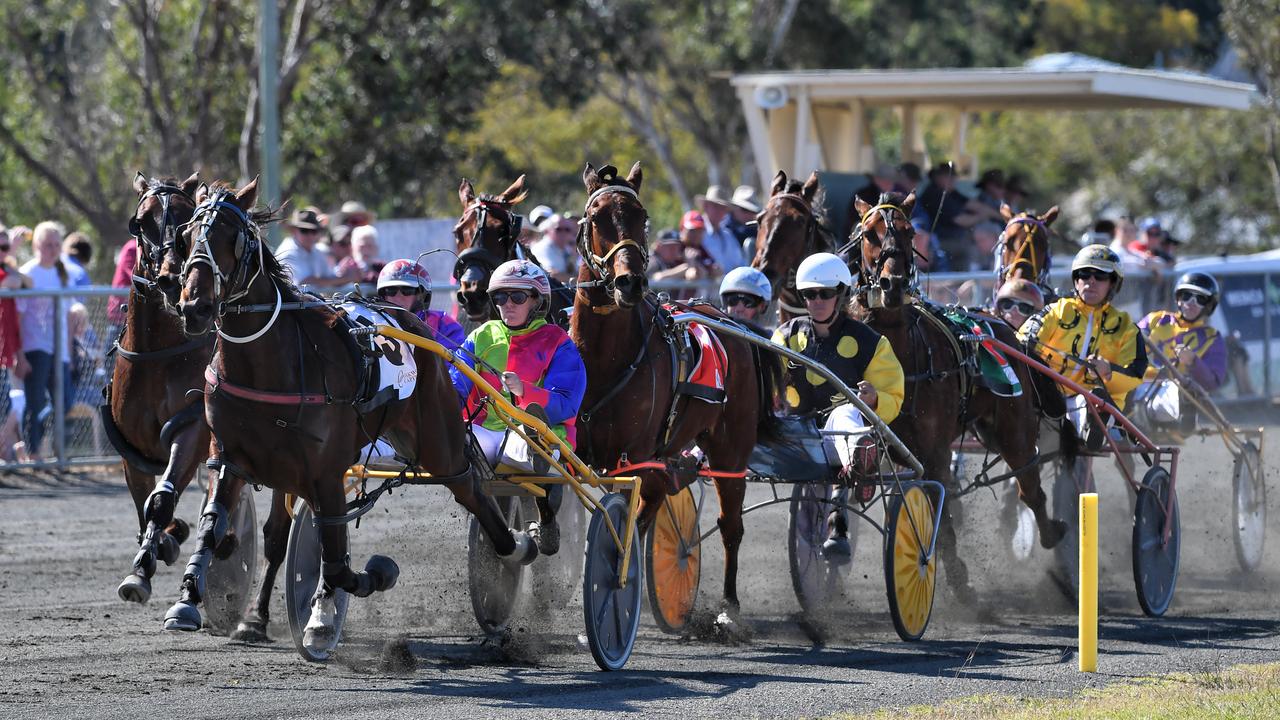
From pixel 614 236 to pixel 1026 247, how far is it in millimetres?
4145

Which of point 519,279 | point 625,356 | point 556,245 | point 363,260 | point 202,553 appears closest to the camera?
point 202,553

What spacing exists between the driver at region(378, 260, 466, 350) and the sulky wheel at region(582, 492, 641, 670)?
3.97ft

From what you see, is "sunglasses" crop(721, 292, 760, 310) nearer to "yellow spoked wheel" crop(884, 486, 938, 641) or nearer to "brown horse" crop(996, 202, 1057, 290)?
"yellow spoked wheel" crop(884, 486, 938, 641)

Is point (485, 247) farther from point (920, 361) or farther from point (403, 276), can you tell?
point (920, 361)

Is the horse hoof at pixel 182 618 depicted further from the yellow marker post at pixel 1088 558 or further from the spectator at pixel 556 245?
the spectator at pixel 556 245

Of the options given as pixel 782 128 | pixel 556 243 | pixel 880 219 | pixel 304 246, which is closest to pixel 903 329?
pixel 880 219

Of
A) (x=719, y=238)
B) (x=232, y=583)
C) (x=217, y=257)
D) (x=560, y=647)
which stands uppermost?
(x=719, y=238)

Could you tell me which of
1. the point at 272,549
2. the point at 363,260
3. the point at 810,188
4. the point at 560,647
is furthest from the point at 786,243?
the point at 363,260

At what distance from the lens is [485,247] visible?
9266 mm

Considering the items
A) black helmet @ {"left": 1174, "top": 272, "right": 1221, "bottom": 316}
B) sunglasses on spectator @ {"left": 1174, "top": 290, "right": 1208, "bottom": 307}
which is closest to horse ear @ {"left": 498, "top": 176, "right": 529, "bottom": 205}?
black helmet @ {"left": 1174, "top": 272, "right": 1221, "bottom": 316}

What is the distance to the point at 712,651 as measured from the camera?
8.37 metres

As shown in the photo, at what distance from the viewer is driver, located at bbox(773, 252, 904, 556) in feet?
29.2

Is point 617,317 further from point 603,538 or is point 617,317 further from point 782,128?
point 782,128

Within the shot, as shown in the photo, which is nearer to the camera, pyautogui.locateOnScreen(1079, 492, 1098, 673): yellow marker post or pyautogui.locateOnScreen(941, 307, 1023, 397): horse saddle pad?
pyautogui.locateOnScreen(1079, 492, 1098, 673): yellow marker post
